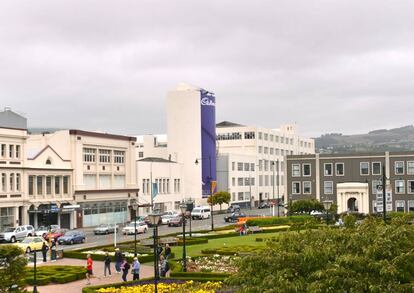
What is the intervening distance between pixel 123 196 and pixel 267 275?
79164 mm

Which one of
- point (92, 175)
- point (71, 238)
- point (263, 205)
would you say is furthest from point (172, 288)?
point (263, 205)

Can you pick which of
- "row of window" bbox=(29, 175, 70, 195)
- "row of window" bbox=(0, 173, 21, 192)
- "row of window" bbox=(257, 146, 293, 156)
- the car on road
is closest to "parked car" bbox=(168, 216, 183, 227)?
the car on road

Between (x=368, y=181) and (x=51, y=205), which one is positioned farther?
(x=368, y=181)

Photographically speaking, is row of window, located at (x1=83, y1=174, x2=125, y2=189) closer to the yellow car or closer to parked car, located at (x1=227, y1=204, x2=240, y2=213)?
parked car, located at (x1=227, y1=204, x2=240, y2=213)

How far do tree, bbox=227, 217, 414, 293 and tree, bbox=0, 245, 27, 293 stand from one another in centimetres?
982

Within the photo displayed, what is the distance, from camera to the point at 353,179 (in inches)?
3681

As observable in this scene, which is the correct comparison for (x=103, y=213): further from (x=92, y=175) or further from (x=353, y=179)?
(x=353, y=179)

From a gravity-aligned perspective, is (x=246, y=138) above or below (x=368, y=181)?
above

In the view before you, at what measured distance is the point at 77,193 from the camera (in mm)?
86688

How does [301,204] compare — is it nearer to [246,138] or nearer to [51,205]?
[51,205]

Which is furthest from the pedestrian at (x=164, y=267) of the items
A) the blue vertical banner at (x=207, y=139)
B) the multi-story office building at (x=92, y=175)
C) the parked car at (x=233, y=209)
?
the blue vertical banner at (x=207, y=139)

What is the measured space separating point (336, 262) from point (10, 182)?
202ft

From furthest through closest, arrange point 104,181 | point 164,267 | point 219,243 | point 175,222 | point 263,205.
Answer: point 263,205, point 104,181, point 175,222, point 219,243, point 164,267

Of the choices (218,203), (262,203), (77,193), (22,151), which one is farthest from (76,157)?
(262,203)
